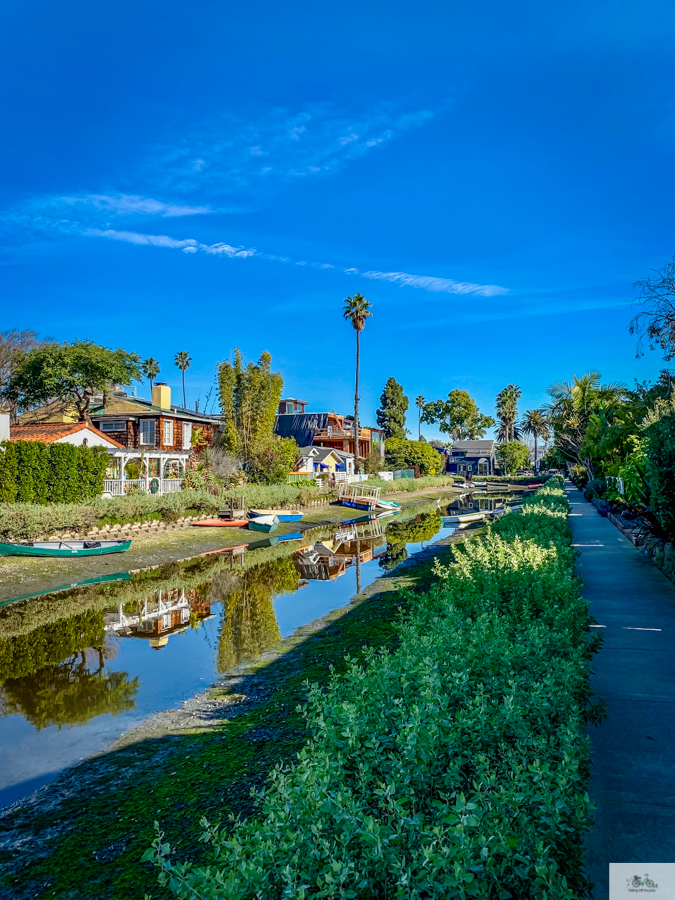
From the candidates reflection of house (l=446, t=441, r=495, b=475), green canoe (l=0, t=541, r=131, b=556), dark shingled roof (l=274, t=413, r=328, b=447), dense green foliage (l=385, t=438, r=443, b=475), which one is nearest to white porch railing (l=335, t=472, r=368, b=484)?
dark shingled roof (l=274, t=413, r=328, b=447)

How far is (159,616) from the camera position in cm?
1505

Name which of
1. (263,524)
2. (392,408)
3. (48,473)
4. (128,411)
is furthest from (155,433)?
(392,408)

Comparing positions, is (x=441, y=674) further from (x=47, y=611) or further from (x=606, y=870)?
(x=47, y=611)

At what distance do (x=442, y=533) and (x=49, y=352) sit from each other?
32.7m

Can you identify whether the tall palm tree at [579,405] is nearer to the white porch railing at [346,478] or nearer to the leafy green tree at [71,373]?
the white porch railing at [346,478]

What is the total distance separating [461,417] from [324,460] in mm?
56281

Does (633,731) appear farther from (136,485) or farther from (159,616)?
(136,485)

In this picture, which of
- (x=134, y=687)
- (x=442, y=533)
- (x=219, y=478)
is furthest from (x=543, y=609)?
(x=219, y=478)

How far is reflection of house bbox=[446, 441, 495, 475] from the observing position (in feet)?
344

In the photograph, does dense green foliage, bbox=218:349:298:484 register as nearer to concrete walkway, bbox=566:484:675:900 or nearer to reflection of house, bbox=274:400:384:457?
reflection of house, bbox=274:400:384:457

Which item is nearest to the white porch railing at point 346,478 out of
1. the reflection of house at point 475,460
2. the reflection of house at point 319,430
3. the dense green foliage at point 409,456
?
the reflection of house at point 319,430

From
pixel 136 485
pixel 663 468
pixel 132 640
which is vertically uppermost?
pixel 663 468

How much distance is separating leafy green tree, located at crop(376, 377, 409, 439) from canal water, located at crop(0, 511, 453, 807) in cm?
7445

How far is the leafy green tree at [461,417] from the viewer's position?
369 ft
